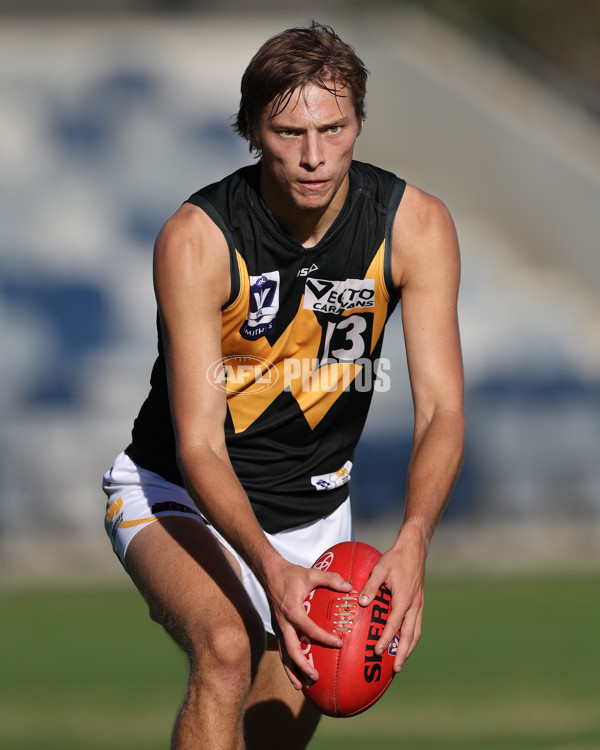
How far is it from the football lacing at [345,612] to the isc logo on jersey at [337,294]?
1.22 metres

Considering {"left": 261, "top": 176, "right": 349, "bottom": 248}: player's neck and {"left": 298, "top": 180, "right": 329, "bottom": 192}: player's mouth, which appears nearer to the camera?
{"left": 298, "top": 180, "right": 329, "bottom": 192}: player's mouth

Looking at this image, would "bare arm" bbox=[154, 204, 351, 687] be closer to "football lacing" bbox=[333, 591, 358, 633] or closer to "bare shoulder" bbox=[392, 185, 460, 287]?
"football lacing" bbox=[333, 591, 358, 633]

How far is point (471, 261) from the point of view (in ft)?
69.6

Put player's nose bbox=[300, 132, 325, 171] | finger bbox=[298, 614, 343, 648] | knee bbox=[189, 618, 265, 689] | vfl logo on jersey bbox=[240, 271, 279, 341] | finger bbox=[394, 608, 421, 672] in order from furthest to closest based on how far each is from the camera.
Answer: vfl logo on jersey bbox=[240, 271, 279, 341], player's nose bbox=[300, 132, 325, 171], knee bbox=[189, 618, 265, 689], finger bbox=[394, 608, 421, 672], finger bbox=[298, 614, 343, 648]

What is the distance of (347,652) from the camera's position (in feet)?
12.7

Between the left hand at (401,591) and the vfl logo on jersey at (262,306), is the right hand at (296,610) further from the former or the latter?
the vfl logo on jersey at (262,306)

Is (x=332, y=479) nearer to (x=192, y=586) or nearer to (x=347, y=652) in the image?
(x=192, y=586)

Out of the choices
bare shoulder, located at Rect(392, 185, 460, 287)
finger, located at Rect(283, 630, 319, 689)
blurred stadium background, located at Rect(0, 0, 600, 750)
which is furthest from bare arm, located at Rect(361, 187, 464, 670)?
blurred stadium background, located at Rect(0, 0, 600, 750)

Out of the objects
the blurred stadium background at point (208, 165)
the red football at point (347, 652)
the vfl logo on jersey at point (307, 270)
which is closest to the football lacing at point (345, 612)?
the red football at point (347, 652)

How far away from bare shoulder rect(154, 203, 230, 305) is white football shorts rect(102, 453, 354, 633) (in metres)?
0.86

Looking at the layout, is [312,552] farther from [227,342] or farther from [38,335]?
[38,335]

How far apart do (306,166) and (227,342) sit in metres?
0.79

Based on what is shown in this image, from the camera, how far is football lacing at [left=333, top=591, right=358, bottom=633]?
152 inches

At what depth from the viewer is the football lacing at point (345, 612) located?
12.7 ft
